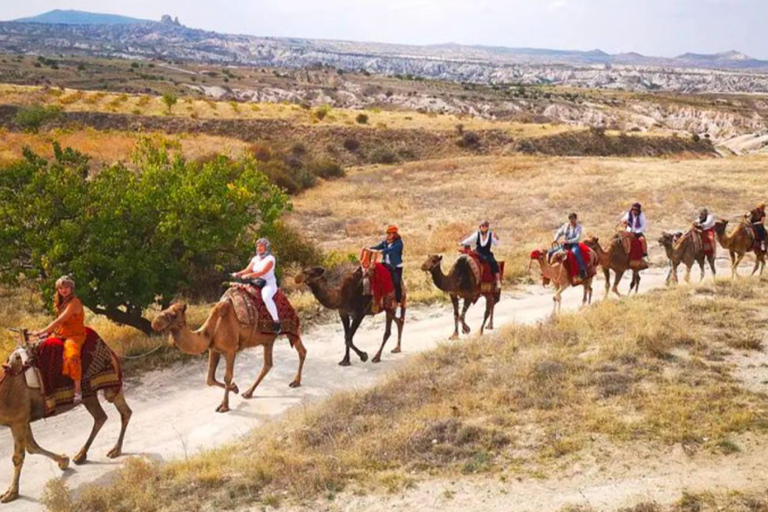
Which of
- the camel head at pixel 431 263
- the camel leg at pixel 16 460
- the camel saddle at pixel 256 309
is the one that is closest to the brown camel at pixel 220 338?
the camel saddle at pixel 256 309

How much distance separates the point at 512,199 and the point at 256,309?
2863cm

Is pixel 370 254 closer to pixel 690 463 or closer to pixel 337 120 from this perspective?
pixel 690 463

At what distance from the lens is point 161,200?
657 inches

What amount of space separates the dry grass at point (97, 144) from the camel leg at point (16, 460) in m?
31.0

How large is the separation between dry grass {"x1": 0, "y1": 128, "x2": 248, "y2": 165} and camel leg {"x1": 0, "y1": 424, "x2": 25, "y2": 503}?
31006 mm

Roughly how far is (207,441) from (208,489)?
2.43 metres

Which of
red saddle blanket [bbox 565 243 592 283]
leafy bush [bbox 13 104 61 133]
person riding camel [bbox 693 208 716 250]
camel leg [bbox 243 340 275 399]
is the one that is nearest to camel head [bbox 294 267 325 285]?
camel leg [bbox 243 340 275 399]

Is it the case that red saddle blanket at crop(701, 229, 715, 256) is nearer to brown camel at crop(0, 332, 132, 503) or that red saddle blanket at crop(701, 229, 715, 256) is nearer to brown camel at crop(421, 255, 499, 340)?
brown camel at crop(421, 255, 499, 340)

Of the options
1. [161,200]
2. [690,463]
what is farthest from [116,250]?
[690,463]

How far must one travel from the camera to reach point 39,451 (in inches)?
395

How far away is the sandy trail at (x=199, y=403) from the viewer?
11.0 metres

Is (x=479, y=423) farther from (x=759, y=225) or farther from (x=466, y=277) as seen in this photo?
(x=759, y=225)

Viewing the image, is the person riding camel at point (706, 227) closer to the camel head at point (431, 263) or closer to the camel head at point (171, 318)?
the camel head at point (431, 263)

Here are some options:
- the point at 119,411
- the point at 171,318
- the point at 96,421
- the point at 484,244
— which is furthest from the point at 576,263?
the point at 96,421
